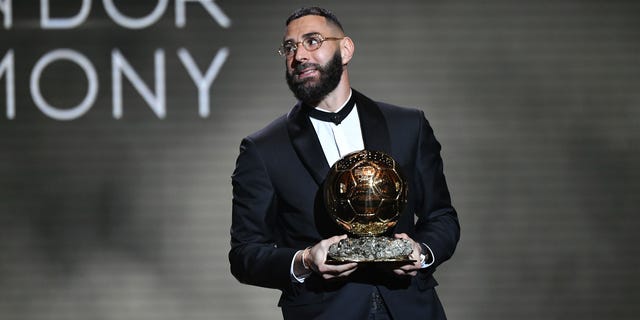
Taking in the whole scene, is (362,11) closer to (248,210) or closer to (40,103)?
(40,103)

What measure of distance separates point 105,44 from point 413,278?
2665mm

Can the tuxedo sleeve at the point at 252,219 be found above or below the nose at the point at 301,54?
below

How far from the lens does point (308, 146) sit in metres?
2.22

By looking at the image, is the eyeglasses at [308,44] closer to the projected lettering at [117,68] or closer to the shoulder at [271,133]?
the shoulder at [271,133]

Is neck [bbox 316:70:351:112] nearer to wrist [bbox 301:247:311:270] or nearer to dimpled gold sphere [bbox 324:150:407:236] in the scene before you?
dimpled gold sphere [bbox 324:150:407:236]

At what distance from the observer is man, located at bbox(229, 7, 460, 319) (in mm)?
2150

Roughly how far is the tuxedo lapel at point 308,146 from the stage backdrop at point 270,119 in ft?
7.05

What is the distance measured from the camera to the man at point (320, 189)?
2.15 meters

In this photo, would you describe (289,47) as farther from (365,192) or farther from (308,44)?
(365,192)

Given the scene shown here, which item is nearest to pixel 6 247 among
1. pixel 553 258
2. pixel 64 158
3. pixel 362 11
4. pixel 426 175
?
pixel 64 158

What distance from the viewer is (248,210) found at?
224 centimetres

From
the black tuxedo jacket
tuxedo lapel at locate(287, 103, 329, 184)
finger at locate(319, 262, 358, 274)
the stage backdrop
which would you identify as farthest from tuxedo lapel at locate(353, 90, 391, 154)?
the stage backdrop

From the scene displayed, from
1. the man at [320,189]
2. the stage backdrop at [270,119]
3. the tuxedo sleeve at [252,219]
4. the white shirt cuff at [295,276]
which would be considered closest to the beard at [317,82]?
the man at [320,189]

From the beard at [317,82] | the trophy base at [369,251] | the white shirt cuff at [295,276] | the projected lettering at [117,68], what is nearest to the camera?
the trophy base at [369,251]
